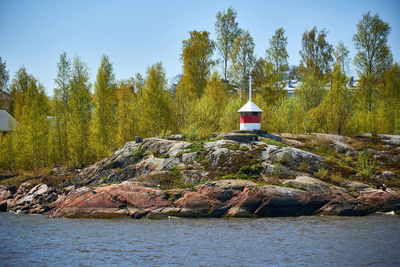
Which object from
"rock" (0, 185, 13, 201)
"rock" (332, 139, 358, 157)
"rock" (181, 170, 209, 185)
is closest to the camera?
"rock" (181, 170, 209, 185)

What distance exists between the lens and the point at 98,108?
44.8m

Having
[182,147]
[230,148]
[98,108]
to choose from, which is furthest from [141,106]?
[230,148]

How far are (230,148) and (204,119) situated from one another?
1113cm

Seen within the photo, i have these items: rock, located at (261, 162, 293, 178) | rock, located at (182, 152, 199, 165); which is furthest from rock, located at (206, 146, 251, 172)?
rock, located at (261, 162, 293, 178)

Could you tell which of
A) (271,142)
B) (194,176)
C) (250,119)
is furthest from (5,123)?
(271,142)

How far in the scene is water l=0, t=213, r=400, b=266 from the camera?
55.6 ft

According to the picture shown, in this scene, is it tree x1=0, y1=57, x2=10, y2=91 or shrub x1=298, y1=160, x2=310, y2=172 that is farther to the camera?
tree x1=0, y1=57, x2=10, y2=91

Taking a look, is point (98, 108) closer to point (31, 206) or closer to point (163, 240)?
point (31, 206)

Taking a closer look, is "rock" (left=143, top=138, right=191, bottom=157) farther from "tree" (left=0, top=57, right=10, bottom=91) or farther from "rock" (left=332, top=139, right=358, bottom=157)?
"tree" (left=0, top=57, right=10, bottom=91)

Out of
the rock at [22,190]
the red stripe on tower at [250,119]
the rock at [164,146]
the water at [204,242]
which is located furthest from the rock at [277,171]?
the rock at [22,190]

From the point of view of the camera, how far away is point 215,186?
2831cm

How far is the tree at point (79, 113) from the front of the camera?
4362 centimetres

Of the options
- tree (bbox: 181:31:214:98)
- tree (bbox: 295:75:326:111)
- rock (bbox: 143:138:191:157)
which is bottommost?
rock (bbox: 143:138:191:157)

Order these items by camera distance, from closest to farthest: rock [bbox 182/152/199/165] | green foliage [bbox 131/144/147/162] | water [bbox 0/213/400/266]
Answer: water [bbox 0/213/400/266], rock [bbox 182/152/199/165], green foliage [bbox 131/144/147/162]
